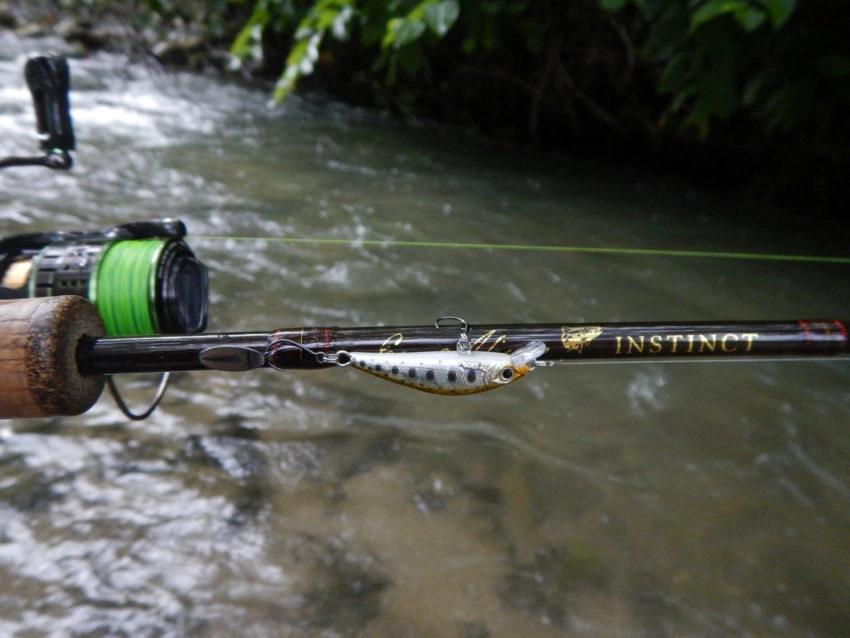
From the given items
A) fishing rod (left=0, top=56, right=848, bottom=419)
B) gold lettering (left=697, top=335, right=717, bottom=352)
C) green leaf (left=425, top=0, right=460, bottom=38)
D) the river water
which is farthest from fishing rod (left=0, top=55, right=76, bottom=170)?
green leaf (left=425, top=0, right=460, bottom=38)

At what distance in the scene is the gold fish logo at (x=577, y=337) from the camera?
1.33 meters

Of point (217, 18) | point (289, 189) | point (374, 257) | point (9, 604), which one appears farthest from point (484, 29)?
point (217, 18)

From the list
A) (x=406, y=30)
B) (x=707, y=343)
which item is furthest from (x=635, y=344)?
(x=406, y=30)

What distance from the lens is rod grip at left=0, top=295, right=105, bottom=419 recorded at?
1232mm

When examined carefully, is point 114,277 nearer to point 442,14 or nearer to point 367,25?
point 442,14

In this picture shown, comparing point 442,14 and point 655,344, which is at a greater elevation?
point 442,14

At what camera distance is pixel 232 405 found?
2.39 metres

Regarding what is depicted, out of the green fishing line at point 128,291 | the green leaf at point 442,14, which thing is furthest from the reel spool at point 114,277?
the green leaf at point 442,14

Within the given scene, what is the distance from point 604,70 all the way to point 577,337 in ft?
17.9

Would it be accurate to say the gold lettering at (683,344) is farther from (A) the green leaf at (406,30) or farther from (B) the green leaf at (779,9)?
(A) the green leaf at (406,30)

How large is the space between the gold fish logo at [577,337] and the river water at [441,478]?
0.80m

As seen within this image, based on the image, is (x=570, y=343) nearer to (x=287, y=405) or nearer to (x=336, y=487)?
(x=336, y=487)

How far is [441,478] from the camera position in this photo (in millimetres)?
2113

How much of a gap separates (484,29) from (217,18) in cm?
600
